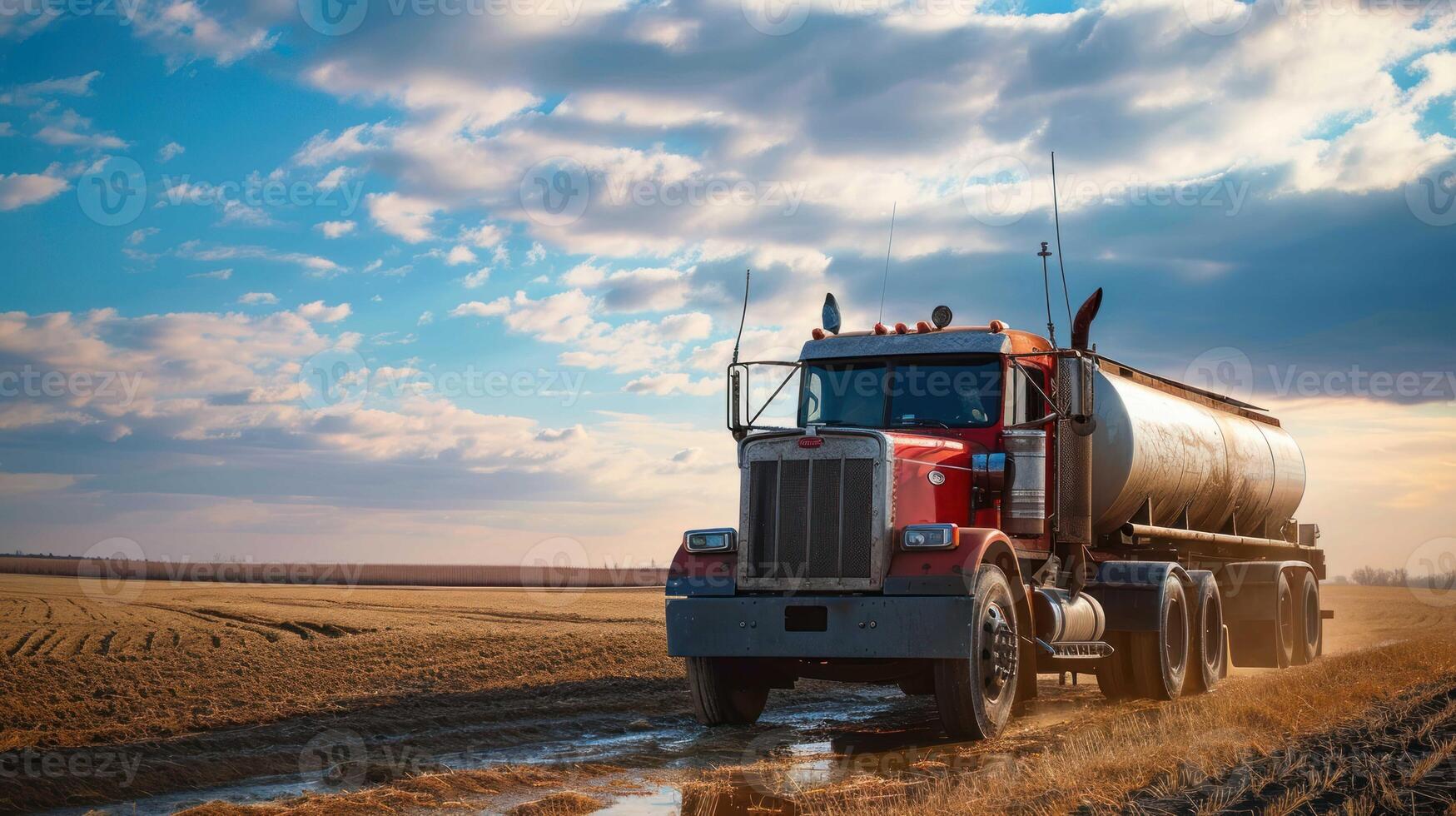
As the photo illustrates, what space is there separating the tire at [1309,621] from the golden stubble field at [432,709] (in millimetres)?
1313

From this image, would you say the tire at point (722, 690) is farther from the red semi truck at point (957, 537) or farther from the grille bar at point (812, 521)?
the grille bar at point (812, 521)

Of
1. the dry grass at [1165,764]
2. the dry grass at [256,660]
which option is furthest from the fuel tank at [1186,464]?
the dry grass at [256,660]

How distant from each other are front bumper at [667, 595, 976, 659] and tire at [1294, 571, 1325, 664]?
11.6m

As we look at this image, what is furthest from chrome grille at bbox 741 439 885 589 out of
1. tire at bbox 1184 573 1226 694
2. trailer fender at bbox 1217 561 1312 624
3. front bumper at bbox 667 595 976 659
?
trailer fender at bbox 1217 561 1312 624

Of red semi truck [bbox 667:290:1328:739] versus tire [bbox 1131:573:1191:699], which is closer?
red semi truck [bbox 667:290:1328:739]

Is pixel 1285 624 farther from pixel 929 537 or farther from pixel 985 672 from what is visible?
pixel 929 537

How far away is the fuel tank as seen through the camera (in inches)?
572

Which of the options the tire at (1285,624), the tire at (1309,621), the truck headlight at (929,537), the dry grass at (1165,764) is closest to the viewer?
the dry grass at (1165,764)

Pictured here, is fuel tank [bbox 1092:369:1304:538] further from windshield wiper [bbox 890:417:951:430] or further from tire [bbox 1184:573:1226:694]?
windshield wiper [bbox 890:417:951:430]

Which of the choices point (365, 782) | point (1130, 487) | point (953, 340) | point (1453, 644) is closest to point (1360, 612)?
point (1453, 644)

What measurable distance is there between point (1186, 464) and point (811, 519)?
7.13 meters

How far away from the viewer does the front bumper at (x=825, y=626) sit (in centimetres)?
1093

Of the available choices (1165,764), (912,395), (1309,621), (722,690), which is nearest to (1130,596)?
(912,395)

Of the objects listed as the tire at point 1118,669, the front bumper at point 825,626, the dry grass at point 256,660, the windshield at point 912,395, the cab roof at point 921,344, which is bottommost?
the dry grass at point 256,660
